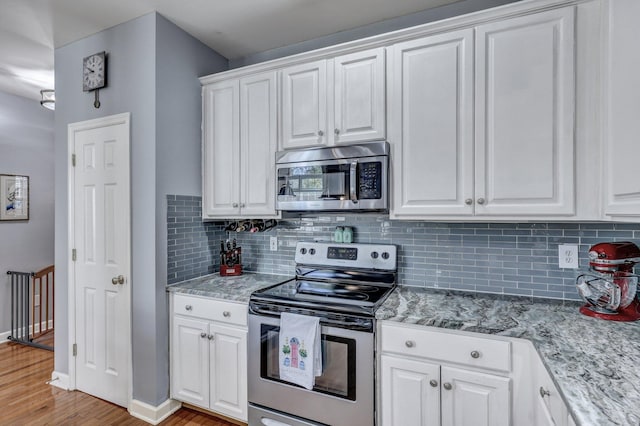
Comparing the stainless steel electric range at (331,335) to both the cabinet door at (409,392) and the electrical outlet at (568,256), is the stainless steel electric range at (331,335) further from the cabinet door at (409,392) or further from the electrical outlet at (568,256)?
the electrical outlet at (568,256)

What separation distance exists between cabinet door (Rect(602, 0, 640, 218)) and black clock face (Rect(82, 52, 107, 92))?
3003 mm

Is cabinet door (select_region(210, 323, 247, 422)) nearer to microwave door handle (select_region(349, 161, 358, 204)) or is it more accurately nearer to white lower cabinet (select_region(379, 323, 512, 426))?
white lower cabinet (select_region(379, 323, 512, 426))

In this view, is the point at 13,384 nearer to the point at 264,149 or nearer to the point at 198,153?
→ the point at 198,153

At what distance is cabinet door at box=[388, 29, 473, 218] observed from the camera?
1.82 meters

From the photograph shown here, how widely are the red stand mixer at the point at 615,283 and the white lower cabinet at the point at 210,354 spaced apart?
1864 millimetres

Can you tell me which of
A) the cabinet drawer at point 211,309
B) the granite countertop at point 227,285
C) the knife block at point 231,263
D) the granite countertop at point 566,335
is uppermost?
the knife block at point 231,263

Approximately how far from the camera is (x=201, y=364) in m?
2.23

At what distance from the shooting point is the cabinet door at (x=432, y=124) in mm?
1816

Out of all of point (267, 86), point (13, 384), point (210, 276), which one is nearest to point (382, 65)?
point (267, 86)

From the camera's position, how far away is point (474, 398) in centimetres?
153

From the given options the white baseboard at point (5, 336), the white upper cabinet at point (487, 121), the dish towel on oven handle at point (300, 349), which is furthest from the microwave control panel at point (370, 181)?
the white baseboard at point (5, 336)

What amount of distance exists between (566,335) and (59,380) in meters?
3.50

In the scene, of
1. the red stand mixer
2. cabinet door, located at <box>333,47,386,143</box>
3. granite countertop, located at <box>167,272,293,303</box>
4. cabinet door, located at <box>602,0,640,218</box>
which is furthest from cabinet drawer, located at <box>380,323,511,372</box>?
cabinet door, located at <box>333,47,386,143</box>

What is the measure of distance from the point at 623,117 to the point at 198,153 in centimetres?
249
